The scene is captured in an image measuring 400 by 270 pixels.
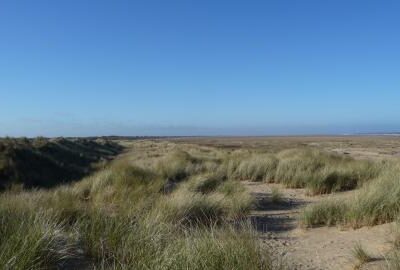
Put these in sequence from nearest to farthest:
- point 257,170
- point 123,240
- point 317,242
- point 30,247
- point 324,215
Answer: point 30,247, point 123,240, point 317,242, point 324,215, point 257,170

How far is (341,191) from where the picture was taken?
520 inches

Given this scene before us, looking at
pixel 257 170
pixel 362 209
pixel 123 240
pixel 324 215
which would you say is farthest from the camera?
pixel 257 170

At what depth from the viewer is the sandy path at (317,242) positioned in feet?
20.2

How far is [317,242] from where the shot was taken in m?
7.39

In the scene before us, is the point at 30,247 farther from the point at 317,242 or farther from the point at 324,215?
the point at 324,215

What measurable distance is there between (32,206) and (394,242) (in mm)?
4740

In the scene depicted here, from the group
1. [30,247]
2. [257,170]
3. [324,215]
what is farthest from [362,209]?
[257,170]

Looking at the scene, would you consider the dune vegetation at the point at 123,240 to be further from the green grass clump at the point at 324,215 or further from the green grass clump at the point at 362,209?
the green grass clump at the point at 362,209

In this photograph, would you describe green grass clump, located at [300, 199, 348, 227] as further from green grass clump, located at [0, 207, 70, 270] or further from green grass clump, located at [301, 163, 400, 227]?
green grass clump, located at [0, 207, 70, 270]

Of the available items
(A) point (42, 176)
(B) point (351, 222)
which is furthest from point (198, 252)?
(A) point (42, 176)

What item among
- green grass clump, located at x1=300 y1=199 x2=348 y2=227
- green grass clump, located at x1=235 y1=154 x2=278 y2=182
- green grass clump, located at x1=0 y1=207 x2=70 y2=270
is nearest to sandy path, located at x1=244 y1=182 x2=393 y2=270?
green grass clump, located at x1=300 y1=199 x2=348 y2=227

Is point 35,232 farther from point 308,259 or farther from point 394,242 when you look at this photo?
point 394,242

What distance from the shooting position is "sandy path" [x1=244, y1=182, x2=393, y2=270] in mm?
6148

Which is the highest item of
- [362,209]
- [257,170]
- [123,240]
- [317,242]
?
[123,240]
